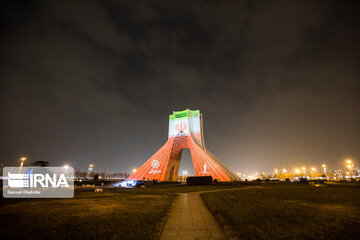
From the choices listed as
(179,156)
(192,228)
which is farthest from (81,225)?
(179,156)

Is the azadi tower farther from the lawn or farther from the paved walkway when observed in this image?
the lawn

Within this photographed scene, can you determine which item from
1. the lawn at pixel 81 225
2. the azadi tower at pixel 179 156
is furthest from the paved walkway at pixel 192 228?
the azadi tower at pixel 179 156

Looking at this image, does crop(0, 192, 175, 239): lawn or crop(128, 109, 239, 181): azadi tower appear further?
crop(128, 109, 239, 181): azadi tower

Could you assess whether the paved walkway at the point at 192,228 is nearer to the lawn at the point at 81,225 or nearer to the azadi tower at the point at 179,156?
the lawn at the point at 81,225

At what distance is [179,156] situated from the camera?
134ft

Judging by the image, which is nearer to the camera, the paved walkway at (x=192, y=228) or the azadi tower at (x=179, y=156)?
the paved walkway at (x=192, y=228)

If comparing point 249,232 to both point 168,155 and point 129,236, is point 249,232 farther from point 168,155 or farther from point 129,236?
point 168,155

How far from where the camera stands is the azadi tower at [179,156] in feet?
103

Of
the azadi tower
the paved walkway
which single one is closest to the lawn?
the paved walkway

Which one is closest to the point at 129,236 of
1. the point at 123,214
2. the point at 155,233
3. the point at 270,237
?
the point at 155,233

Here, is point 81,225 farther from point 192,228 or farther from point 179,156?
point 179,156

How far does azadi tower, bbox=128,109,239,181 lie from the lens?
31506mm

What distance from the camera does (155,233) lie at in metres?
4.06

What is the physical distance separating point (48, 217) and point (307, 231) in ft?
23.9
